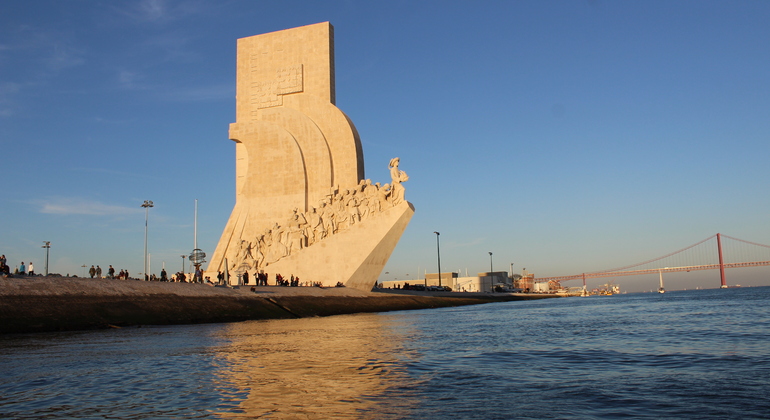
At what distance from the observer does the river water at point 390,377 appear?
4.10m

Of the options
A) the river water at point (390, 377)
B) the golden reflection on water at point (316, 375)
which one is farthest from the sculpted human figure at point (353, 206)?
the river water at point (390, 377)

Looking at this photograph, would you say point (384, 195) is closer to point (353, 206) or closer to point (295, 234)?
point (353, 206)

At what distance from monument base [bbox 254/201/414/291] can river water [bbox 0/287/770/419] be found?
12.9 metres

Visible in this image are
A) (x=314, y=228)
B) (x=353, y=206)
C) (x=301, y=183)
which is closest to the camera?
(x=353, y=206)

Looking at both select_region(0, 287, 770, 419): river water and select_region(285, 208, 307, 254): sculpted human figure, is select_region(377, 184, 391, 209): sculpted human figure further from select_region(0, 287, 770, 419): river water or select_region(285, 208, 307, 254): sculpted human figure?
select_region(0, 287, 770, 419): river water

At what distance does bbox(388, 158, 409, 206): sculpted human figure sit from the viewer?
22.5 metres

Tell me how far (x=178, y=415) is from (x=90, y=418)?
513 millimetres

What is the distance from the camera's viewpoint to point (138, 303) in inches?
520

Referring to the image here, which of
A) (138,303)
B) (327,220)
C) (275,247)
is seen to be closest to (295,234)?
(275,247)

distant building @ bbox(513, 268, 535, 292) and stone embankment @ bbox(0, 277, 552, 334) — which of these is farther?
distant building @ bbox(513, 268, 535, 292)

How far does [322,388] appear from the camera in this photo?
4.88m

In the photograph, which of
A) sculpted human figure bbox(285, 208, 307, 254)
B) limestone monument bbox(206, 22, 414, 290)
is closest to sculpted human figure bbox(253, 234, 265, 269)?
limestone monument bbox(206, 22, 414, 290)

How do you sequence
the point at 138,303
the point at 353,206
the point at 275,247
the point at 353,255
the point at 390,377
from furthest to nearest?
the point at 275,247, the point at 353,206, the point at 353,255, the point at 138,303, the point at 390,377

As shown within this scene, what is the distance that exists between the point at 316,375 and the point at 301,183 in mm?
20968
